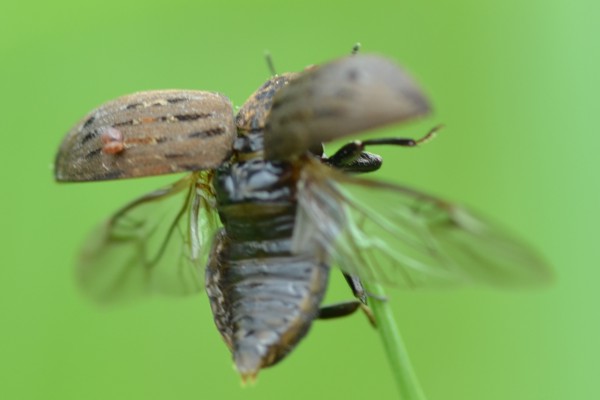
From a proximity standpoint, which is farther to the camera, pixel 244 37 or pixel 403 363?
pixel 244 37

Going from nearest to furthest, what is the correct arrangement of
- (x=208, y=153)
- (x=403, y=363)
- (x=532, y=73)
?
1. (x=403, y=363)
2. (x=208, y=153)
3. (x=532, y=73)

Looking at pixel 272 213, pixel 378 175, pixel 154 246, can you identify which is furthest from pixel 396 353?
pixel 378 175

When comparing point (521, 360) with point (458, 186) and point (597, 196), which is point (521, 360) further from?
point (458, 186)

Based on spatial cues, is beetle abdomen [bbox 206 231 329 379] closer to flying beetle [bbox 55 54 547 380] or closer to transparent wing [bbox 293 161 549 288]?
flying beetle [bbox 55 54 547 380]

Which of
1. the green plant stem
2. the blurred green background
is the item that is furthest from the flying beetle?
the blurred green background

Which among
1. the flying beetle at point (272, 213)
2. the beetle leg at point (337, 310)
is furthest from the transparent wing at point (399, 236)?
the beetle leg at point (337, 310)

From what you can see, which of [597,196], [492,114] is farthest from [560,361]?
[492,114]

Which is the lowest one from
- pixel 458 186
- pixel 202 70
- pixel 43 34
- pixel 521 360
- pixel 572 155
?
pixel 521 360

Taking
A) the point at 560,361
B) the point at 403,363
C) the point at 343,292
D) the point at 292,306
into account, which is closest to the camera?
the point at 403,363
